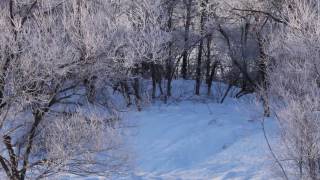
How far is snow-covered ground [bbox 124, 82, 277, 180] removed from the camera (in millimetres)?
15320

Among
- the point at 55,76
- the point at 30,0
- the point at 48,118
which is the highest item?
the point at 30,0

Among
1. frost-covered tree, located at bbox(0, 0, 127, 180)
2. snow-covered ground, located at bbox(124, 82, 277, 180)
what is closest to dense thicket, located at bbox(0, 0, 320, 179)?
frost-covered tree, located at bbox(0, 0, 127, 180)

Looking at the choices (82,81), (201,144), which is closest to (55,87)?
(82,81)

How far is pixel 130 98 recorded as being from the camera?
18750 millimetres

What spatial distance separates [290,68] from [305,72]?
93cm

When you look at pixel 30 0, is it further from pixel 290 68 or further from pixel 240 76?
pixel 240 76

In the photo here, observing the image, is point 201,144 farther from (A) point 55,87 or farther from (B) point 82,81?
(A) point 55,87

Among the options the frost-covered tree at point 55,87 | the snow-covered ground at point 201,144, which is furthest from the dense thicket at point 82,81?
the snow-covered ground at point 201,144

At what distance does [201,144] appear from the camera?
1761 centimetres

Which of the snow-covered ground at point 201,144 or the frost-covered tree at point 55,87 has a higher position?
the frost-covered tree at point 55,87

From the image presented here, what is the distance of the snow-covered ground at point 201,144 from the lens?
1532 centimetres

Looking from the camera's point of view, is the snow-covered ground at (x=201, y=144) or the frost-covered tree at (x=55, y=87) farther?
the snow-covered ground at (x=201, y=144)

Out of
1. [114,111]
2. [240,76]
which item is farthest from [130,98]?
[240,76]

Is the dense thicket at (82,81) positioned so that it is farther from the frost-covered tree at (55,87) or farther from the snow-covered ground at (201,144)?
the snow-covered ground at (201,144)
